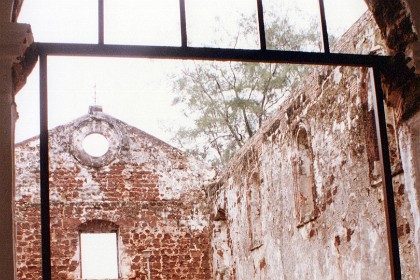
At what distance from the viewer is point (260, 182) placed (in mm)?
13195

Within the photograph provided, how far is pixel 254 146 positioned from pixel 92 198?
5.05m

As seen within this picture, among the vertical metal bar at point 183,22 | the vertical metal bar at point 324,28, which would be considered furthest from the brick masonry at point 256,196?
the vertical metal bar at point 183,22

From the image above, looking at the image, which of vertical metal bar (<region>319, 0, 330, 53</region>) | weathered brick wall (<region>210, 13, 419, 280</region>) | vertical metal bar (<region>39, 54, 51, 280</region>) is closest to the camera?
vertical metal bar (<region>39, 54, 51, 280</region>)

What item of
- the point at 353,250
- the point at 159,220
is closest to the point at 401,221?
the point at 353,250

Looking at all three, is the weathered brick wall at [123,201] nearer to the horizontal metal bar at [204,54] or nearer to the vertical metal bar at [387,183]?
→ the horizontal metal bar at [204,54]

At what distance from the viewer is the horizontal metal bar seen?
3.76m

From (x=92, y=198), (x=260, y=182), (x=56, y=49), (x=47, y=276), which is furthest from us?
(x=92, y=198)

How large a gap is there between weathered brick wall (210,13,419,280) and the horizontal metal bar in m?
2.62

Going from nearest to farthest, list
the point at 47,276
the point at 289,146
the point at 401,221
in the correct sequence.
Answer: the point at 47,276, the point at 401,221, the point at 289,146

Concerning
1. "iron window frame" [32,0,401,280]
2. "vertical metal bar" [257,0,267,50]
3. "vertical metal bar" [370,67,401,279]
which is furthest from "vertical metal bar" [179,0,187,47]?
"vertical metal bar" [370,67,401,279]

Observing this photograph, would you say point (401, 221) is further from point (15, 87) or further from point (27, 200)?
point (27, 200)

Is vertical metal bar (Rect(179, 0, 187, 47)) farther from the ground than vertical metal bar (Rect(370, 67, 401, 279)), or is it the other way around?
vertical metal bar (Rect(179, 0, 187, 47))

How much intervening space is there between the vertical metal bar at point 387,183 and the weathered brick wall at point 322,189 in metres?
2.26

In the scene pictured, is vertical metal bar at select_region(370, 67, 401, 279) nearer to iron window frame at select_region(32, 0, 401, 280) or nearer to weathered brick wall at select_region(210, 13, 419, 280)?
iron window frame at select_region(32, 0, 401, 280)
